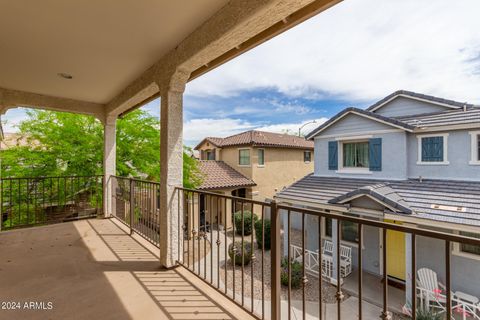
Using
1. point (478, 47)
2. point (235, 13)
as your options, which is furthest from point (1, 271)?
point (478, 47)

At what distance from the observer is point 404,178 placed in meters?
7.16

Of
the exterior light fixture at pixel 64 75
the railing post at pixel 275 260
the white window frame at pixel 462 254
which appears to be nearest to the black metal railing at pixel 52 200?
the exterior light fixture at pixel 64 75

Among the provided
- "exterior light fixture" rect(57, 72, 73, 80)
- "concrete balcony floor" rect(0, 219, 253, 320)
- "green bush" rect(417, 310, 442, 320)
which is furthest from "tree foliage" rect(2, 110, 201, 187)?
"green bush" rect(417, 310, 442, 320)

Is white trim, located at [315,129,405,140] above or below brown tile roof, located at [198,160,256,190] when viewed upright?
above

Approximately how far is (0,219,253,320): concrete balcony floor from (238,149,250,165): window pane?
31.5 ft

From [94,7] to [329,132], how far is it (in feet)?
27.2

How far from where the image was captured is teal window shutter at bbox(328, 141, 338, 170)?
28.2 feet

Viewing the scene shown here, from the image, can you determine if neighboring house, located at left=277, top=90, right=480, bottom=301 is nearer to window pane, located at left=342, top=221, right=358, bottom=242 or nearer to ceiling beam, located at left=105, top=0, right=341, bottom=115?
window pane, located at left=342, top=221, right=358, bottom=242

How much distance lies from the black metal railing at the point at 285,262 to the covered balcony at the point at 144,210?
0.01 m

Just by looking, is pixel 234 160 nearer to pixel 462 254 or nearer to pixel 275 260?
pixel 462 254

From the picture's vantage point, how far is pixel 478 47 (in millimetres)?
7562

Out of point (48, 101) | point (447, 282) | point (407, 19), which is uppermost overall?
point (407, 19)

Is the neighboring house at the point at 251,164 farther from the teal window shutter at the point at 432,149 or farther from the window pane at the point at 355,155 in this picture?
the teal window shutter at the point at 432,149

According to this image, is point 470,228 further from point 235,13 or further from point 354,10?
point 235,13
